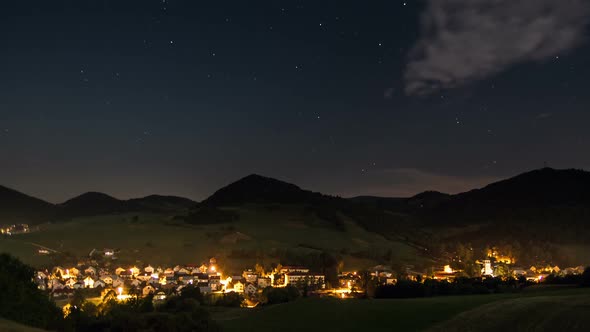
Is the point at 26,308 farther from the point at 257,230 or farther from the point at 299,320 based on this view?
the point at 257,230

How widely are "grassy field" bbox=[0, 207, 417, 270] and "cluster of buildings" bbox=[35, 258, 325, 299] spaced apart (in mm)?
11465

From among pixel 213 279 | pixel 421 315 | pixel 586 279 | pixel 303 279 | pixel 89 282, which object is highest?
pixel 586 279

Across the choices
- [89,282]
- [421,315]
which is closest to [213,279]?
[89,282]

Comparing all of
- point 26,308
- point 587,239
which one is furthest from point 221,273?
point 587,239

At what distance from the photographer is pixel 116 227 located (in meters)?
184

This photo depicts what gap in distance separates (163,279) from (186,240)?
50.2m

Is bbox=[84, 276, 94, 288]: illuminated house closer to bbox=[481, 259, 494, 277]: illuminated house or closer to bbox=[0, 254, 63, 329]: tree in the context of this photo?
bbox=[0, 254, 63, 329]: tree

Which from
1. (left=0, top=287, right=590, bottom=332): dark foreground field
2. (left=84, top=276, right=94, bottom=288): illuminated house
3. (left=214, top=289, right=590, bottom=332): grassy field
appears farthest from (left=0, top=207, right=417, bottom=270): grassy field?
(left=214, top=289, right=590, bottom=332): grassy field

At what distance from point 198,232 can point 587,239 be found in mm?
141367

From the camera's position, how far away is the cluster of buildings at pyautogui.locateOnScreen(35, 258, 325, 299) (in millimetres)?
99625

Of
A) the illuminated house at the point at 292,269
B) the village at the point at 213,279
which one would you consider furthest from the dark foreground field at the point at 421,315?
the illuminated house at the point at 292,269

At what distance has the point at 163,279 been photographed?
11269cm

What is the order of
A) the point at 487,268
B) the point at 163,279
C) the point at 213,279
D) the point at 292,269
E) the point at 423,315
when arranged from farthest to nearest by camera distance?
the point at 487,268 < the point at 292,269 < the point at 213,279 < the point at 163,279 < the point at 423,315

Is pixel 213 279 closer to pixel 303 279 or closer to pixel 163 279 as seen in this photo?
pixel 163 279
